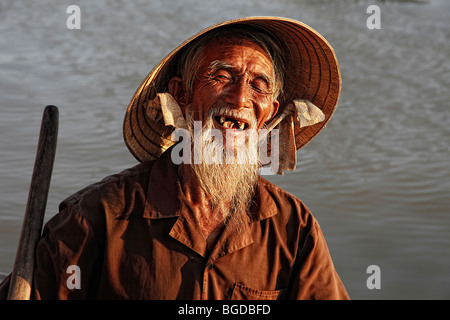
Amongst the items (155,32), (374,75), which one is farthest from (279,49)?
(155,32)

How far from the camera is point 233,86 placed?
205 centimetres

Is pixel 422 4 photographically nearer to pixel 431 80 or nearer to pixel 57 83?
pixel 431 80

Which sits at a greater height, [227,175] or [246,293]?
[227,175]

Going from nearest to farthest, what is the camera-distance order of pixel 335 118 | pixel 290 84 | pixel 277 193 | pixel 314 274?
1. pixel 314 274
2. pixel 277 193
3. pixel 290 84
4. pixel 335 118

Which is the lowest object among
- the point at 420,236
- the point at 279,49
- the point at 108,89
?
the point at 420,236

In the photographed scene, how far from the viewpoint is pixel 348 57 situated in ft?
27.0

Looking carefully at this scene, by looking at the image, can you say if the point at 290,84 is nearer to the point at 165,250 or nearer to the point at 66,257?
the point at 165,250

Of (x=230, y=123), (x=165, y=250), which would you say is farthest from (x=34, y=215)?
(x=230, y=123)

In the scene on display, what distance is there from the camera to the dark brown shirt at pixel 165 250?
190 cm

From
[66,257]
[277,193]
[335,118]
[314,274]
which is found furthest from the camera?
[335,118]

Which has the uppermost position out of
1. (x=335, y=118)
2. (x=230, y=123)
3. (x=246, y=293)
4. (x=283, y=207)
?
(x=335, y=118)

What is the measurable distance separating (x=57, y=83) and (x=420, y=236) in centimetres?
383

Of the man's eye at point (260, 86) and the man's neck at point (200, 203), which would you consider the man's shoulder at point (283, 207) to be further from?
the man's eye at point (260, 86)

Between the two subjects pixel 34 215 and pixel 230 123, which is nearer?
pixel 34 215
